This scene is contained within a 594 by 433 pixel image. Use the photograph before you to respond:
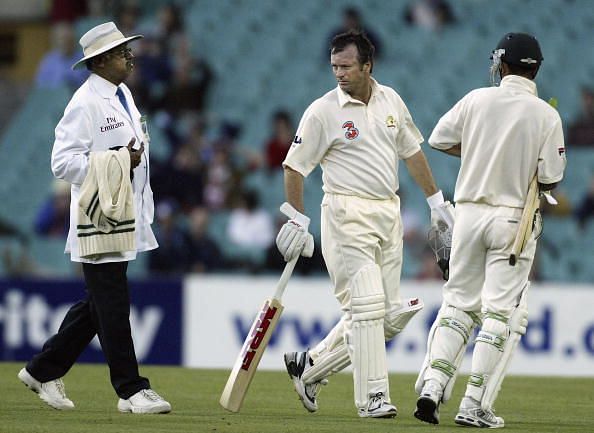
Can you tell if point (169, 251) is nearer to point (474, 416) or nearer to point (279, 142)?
point (279, 142)

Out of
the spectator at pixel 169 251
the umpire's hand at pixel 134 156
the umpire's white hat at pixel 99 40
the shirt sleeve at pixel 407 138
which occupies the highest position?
the umpire's white hat at pixel 99 40

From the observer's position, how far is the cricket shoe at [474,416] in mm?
7406

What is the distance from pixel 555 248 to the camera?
49.5ft

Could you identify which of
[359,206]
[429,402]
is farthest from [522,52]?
[429,402]

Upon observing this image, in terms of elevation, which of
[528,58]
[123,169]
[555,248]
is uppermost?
[528,58]

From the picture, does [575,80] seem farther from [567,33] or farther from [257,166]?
[257,166]

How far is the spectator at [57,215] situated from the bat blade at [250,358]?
732 centimetres

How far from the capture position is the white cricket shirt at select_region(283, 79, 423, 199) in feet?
25.9

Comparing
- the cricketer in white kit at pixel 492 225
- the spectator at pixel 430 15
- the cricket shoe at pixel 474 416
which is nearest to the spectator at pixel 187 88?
the spectator at pixel 430 15

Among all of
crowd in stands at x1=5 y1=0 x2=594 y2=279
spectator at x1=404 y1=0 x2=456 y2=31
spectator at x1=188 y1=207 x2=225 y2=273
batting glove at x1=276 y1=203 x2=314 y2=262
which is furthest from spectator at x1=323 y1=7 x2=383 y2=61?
batting glove at x1=276 y1=203 x2=314 y2=262

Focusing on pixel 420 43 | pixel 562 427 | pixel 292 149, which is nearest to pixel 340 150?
pixel 292 149

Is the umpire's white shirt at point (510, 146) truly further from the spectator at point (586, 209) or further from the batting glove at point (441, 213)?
the spectator at point (586, 209)

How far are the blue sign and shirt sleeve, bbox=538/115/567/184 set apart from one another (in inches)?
238

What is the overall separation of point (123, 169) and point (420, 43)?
10.0 metres
